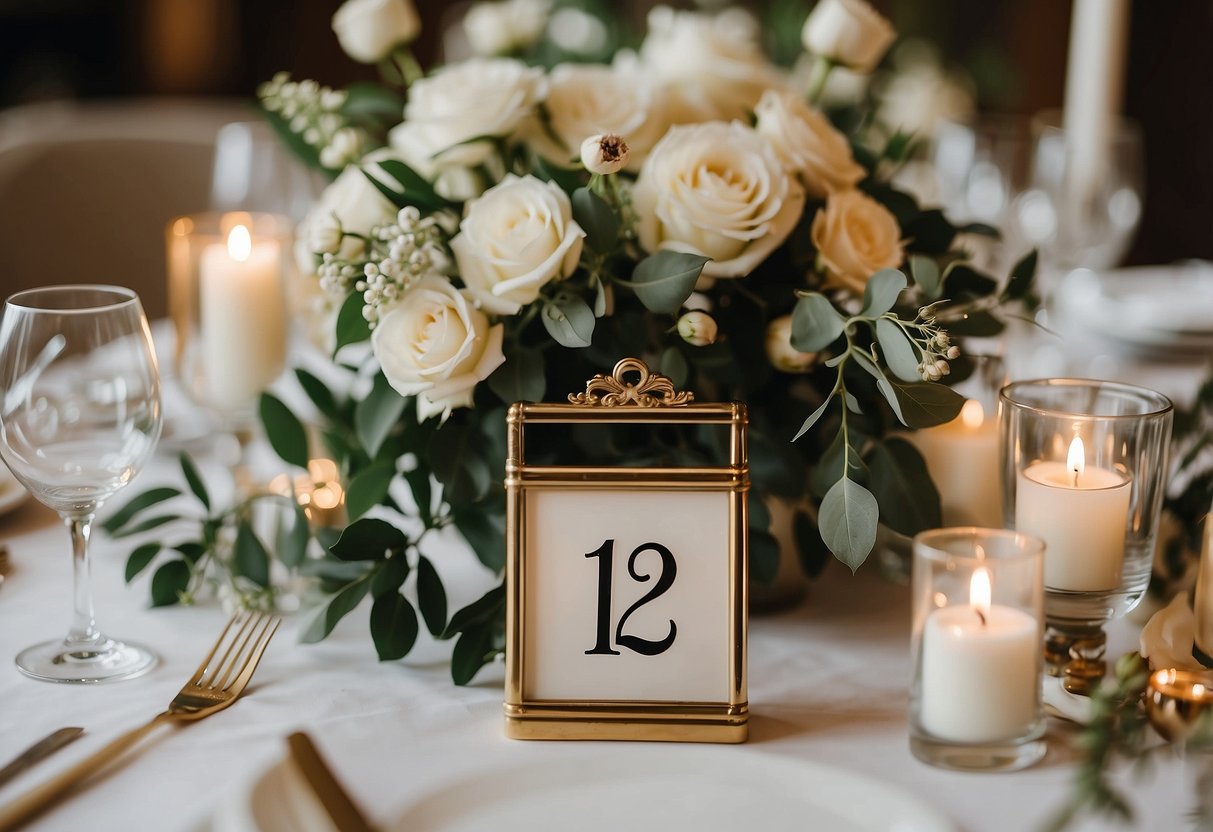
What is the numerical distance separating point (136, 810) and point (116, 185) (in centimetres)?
176

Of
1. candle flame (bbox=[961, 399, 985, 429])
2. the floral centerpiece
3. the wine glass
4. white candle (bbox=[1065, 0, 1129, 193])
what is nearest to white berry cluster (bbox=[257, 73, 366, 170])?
the floral centerpiece

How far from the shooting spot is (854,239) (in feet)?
3.11

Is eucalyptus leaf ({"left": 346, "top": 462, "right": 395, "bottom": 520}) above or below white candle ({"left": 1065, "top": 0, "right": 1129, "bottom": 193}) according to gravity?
below

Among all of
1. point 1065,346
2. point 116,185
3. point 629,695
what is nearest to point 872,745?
point 629,695

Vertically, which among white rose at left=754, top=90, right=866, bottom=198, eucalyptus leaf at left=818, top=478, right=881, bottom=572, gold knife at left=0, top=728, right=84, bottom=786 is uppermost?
white rose at left=754, top=90, right=866, bottom=198

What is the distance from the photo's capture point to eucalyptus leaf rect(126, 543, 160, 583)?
1.00 meters

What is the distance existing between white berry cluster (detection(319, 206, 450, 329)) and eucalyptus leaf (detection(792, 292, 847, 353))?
0.26 m

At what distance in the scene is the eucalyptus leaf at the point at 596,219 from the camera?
855 millimetres

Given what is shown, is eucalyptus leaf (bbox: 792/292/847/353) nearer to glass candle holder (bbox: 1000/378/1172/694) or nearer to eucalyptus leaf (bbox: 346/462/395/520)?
glass candle holder (bbox: 1000/378/1172/694)

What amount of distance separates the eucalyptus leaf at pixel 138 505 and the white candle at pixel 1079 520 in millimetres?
689

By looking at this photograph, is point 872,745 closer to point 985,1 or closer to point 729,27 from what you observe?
point 729,27

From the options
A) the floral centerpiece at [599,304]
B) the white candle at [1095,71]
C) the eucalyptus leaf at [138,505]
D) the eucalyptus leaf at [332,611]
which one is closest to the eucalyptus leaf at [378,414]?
the floral centerpiece at [599,304]

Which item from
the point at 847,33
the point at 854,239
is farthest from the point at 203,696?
the point at 847,33

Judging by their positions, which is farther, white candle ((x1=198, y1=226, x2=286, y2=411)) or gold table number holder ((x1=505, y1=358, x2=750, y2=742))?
white candle ((x1=198, y1=226, x2=286, y2=411))
